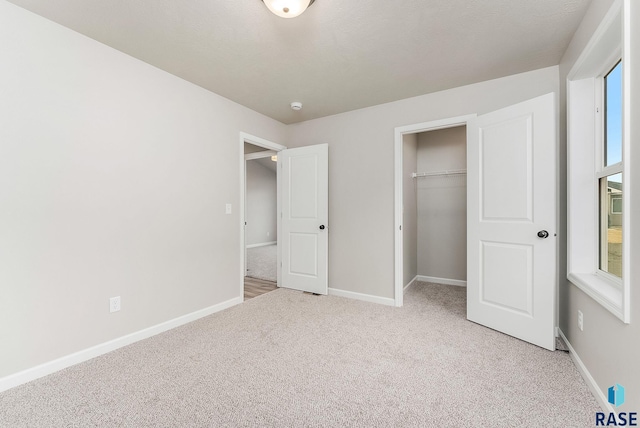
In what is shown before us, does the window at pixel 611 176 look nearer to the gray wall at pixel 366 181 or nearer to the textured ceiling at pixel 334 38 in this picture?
the textured ceiling at pixel 334 38

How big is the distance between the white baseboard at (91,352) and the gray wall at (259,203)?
5230 mm

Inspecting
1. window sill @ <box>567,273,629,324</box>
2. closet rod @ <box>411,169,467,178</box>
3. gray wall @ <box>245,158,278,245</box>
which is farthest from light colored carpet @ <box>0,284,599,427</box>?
gray wall @ <box>245,158,278,245</box>

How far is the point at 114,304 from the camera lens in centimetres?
226

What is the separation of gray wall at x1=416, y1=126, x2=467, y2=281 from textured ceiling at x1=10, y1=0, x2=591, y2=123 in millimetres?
1577

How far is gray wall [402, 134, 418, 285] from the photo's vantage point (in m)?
3.80

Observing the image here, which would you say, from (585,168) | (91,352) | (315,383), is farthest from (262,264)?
(585,168)

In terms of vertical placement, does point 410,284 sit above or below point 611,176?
below

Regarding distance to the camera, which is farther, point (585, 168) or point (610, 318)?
point (585, 168)

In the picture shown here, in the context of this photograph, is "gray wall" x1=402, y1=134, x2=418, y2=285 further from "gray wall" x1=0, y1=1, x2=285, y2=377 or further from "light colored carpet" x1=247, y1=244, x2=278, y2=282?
"gray wall" x1=0, y1=1, x2=285, y2=377

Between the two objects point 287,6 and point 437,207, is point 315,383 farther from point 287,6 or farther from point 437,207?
point 437,207

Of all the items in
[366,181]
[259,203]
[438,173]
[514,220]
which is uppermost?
[438,173]

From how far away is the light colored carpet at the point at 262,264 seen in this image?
481 cm

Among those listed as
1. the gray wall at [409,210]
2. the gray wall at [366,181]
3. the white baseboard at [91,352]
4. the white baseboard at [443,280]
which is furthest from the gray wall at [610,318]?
the white baseboard at [91,352]

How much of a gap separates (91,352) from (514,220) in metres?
3.61
